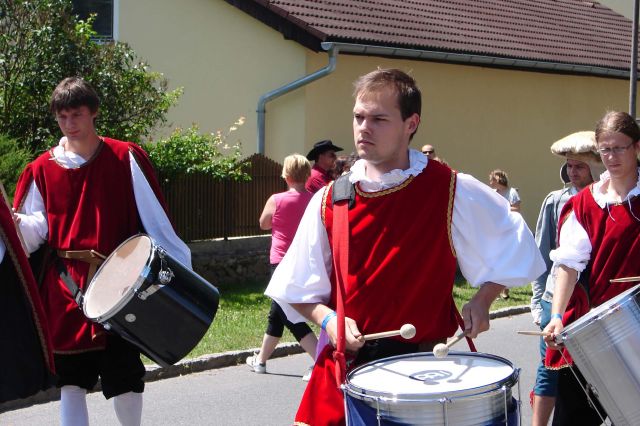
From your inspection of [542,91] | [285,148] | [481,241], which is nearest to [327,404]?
[481,241]

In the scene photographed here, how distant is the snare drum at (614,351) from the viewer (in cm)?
358

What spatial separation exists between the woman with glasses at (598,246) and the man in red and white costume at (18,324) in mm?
2126

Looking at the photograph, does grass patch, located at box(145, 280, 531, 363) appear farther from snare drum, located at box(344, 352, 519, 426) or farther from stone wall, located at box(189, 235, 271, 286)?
snare drum, located at box(344, 352, 519, 426)

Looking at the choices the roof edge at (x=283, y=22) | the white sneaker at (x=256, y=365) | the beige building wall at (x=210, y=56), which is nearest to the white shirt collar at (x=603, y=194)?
the white sneaker at (x=256, y=365)

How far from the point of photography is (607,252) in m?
4.31

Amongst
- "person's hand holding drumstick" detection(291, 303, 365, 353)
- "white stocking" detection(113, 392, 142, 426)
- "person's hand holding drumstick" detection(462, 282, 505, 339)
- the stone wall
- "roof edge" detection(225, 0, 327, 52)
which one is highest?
"person's hand holding drumstick" detection(462, 282, 505, 339)

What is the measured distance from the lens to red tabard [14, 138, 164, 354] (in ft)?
15.0

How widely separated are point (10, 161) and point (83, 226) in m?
5.18

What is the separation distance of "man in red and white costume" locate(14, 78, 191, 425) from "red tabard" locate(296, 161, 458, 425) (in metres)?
1.62

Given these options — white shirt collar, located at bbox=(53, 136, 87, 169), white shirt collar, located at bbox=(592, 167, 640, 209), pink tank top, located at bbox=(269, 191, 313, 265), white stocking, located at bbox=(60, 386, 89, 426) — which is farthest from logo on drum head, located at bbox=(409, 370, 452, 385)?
pink tank top, located at bbox=(269, 191, 313, 265)

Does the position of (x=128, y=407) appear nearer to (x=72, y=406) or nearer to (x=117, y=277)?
(x=72, y=406)

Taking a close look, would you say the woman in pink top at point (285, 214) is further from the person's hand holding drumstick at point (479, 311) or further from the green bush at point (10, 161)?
the person's hand holding drumstick at point (479, 311)

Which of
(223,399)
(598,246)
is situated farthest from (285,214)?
(598,246)

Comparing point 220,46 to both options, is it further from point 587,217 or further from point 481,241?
point 481,241
